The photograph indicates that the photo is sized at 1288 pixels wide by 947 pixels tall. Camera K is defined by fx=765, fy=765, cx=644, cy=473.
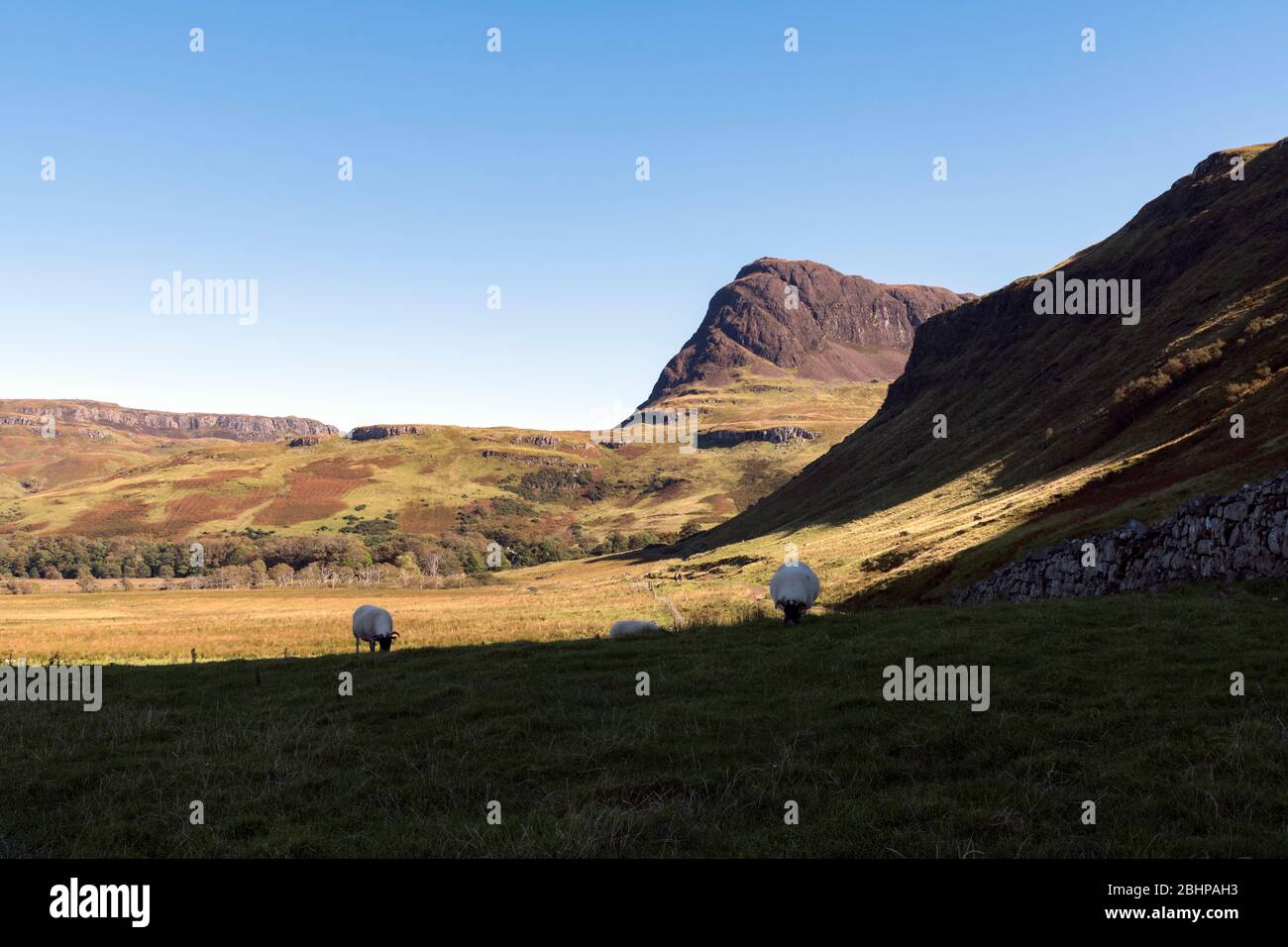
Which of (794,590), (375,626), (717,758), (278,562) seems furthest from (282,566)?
(717,758)

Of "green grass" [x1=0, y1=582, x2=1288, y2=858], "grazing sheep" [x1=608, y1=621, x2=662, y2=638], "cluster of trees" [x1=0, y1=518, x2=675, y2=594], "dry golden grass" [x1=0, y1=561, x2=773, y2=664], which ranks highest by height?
"green grass" [x1=0, y1=582, x2=1288, y2=858]

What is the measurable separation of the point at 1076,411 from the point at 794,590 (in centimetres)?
7020

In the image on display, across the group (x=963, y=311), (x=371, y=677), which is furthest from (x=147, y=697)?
(x=963, y=311)

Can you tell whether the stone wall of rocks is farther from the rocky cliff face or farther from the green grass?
the rocky cliff face

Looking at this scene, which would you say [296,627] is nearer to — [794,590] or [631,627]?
[631,627]

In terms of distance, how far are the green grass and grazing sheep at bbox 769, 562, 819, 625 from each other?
22.3ft

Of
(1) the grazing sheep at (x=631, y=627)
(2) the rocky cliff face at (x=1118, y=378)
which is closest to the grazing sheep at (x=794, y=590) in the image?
(1) the grazing sheep at (x=631, y=627)

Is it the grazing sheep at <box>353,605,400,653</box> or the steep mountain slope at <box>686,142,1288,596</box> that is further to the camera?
the steep mountain slope at <box>686,142,1288,596</box>

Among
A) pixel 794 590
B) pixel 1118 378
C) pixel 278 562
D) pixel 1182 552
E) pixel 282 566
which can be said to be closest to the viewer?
pixel 1182 552

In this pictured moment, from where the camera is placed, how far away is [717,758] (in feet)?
38.0

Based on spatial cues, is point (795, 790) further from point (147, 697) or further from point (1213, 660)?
point (147, 697)

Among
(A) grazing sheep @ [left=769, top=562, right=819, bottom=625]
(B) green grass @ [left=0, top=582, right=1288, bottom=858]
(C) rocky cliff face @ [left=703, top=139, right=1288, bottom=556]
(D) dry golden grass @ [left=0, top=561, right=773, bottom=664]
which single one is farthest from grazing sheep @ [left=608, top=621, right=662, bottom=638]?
(C) rocky cliff face @ [left=703, top=139, right=1288, bottom=556]

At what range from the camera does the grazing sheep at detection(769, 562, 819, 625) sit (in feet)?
89.8
